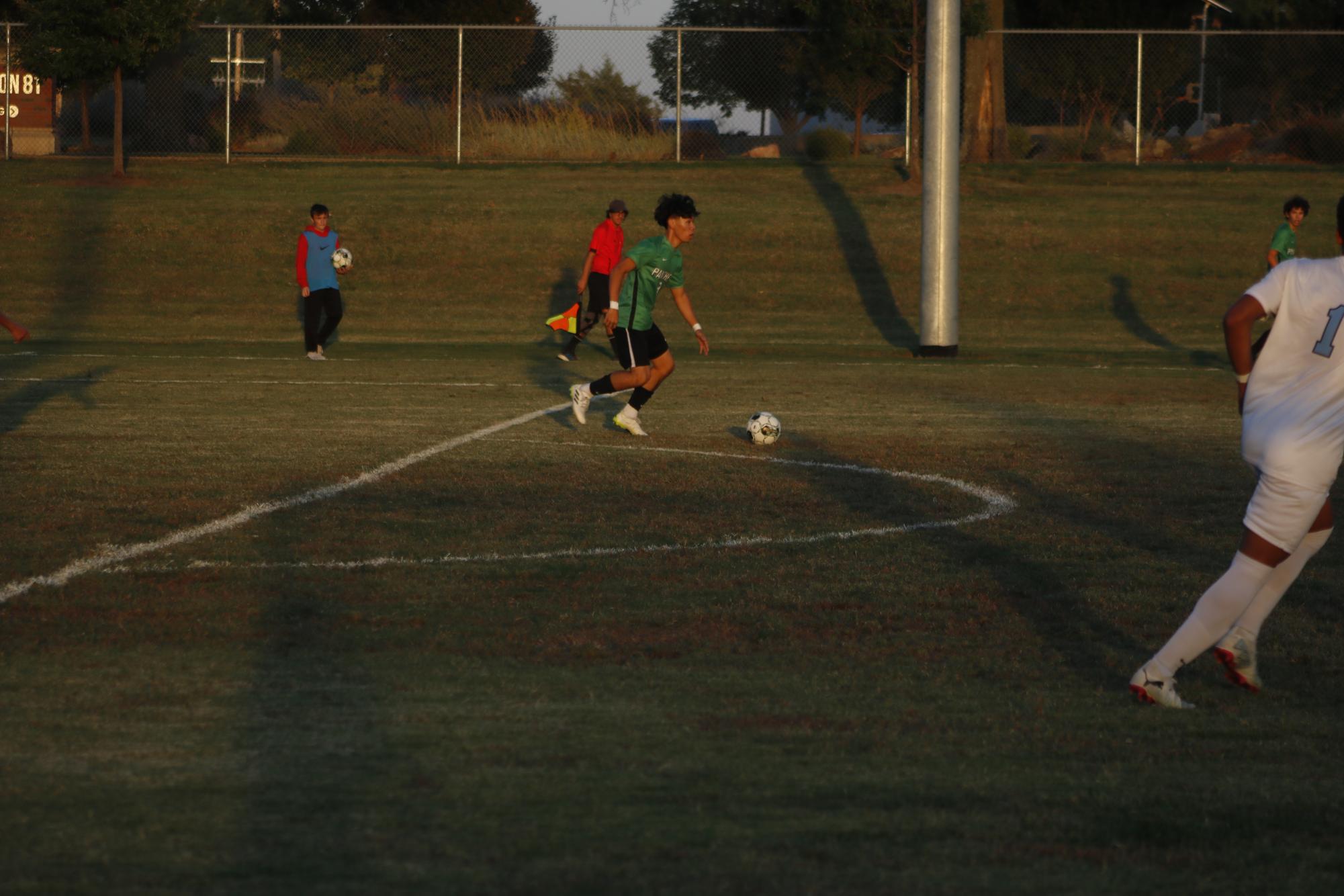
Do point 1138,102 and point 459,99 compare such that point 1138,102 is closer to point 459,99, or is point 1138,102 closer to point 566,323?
point 459,99

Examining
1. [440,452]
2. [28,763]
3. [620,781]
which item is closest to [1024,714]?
[620,781]

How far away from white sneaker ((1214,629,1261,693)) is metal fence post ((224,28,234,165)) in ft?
87.5

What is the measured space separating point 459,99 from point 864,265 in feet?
29.0

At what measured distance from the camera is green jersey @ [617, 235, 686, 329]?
12.6 meters

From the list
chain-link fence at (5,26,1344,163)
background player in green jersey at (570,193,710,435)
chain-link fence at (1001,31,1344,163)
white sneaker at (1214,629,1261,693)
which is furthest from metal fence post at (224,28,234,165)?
white sneaker at (1214,629,1261,693)

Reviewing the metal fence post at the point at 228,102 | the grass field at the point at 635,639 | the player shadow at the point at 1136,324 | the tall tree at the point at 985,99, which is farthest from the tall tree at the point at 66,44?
the player shadow at the point at 1136,324

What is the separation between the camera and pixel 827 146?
37.9 m

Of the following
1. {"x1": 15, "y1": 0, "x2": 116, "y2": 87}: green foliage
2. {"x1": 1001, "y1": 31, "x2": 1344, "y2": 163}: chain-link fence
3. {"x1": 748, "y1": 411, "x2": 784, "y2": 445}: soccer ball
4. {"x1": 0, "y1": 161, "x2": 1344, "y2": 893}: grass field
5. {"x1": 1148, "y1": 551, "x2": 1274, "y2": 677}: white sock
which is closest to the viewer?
{"x1": 0, "y1": 161, "x2": 1344, "y2": 893}: grass field

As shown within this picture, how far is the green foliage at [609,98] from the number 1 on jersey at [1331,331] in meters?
28.5

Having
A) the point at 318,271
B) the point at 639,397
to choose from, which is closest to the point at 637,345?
the point at 639,397

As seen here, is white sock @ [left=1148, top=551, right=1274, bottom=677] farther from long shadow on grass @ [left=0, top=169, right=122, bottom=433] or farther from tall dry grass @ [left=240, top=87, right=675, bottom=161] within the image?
tall dry grass @ [left=240, top=87, right=675, bottom=161]

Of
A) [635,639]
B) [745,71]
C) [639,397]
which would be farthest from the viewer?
[745,71]

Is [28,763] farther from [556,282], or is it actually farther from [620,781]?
[556,282]

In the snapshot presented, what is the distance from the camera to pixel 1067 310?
25.2 metres
